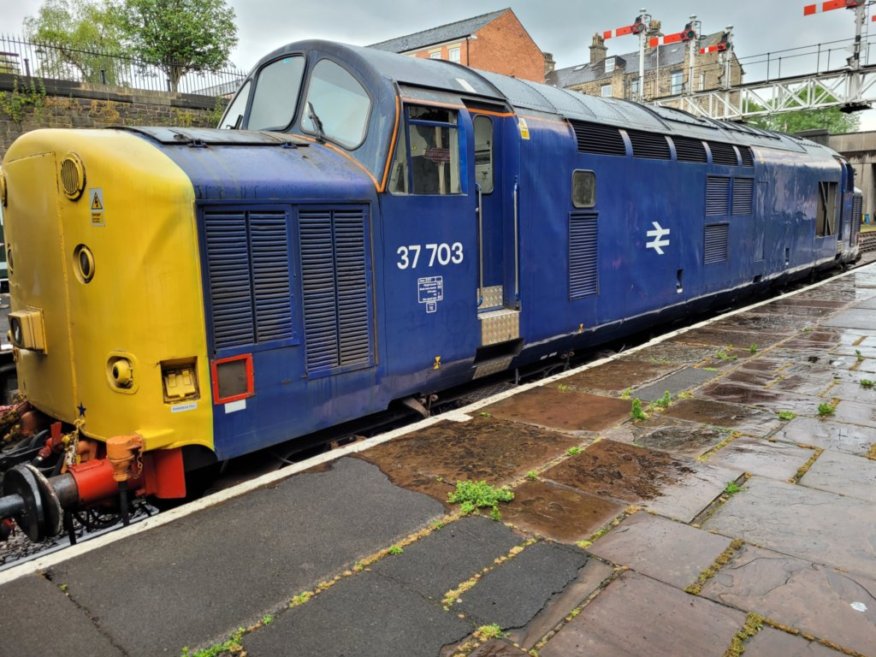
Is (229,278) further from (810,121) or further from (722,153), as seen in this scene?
(810,121)

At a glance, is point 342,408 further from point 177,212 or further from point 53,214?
point 53,214

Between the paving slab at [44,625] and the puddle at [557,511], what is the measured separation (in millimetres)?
2043

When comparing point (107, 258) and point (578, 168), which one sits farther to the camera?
point (578, 168)

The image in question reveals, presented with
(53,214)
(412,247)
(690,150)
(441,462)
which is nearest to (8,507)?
(53,214)

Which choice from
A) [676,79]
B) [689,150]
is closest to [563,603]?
[689,150]

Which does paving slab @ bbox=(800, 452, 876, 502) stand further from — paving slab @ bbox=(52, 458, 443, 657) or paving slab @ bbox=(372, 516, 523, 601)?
paving slab @ bbox=(52, 458, 443, 657)

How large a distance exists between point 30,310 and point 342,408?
7.15 ft

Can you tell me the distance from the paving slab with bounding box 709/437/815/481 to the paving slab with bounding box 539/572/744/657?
5.68ft

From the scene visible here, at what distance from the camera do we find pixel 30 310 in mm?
4418

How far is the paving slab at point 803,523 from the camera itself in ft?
10.6

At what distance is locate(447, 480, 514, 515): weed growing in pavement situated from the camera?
12.5ft

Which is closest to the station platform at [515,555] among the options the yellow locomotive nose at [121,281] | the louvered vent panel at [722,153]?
the yellow locomotive nose at [121,281]

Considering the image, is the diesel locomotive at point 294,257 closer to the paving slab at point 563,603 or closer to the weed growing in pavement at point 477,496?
the weed growing in pavement at point 477,496

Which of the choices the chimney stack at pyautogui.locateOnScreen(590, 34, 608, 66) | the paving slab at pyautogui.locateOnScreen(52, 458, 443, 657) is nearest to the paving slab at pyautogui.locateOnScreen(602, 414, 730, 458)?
the paving slab at pyautogui.locateOnScreen(52, 458, 443, 657)
